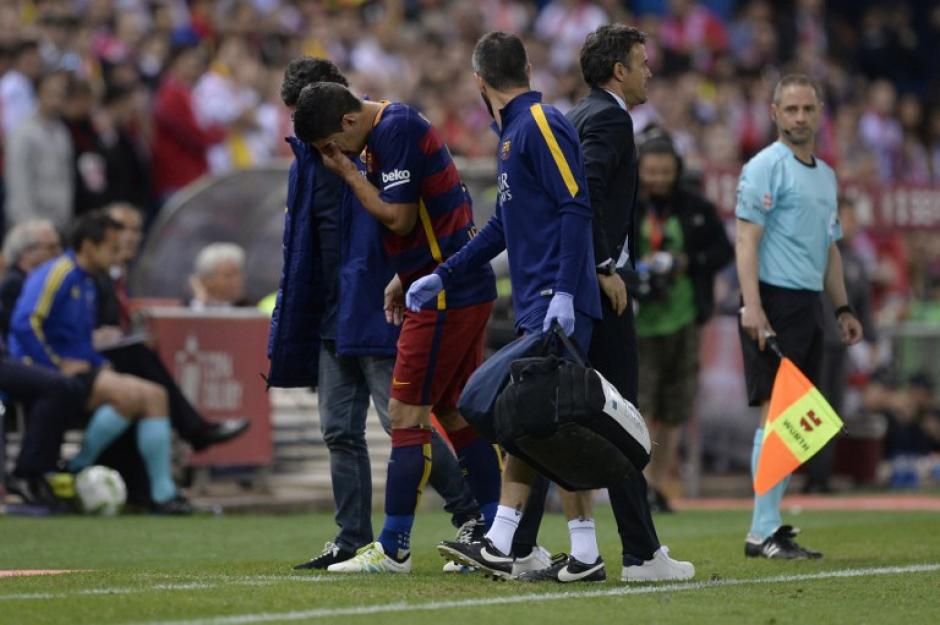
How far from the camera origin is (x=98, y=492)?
1205 cm

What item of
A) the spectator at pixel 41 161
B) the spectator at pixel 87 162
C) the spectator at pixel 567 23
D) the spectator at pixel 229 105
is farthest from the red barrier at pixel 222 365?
the spectator at pixel 567 23

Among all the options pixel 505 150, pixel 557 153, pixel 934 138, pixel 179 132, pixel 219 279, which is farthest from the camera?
pixel 934 138

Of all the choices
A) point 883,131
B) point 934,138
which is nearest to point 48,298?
point 883,131

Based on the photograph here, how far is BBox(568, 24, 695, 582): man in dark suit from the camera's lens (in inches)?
299

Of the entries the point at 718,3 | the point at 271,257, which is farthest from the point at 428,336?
the point at 718,3

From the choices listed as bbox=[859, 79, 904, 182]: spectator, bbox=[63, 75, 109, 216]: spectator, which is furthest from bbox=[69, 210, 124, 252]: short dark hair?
bbox=[859, 79, 904, 182]: spectator

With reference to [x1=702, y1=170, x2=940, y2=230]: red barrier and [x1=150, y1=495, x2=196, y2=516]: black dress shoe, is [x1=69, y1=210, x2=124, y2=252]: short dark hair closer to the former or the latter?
[x1=150, y1=495, x2=196, y2=516]: black dress shoe

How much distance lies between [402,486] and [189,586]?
1.04 metres

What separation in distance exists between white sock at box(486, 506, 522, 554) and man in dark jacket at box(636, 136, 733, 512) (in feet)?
17.2

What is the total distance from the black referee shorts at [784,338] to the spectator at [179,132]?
8783 mm

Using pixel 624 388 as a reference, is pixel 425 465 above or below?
below

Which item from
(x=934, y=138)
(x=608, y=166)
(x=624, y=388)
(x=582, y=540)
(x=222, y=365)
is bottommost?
(x=582, y=540)

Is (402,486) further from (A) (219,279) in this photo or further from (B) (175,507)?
(A) (219,279)

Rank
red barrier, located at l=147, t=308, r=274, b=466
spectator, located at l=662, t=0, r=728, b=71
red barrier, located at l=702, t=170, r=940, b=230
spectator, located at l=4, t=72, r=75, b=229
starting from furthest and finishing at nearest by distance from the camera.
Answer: spectator, located at l=662, t=0, r=728, b=71
red barrier, located at l=702, t=170, r=940, b=230
spectator, located at l=4, t=72, r=75, b=229
red barrier, located at l=147, t=308, r=274, b=466
